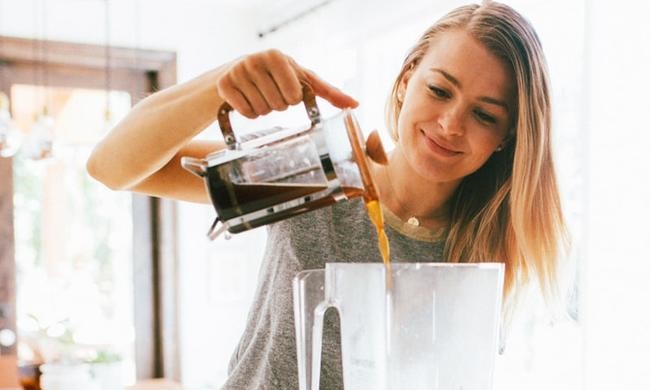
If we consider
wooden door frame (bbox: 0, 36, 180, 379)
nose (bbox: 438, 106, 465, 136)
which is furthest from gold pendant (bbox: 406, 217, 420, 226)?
wooden door frame (bbox: 0, 36, 180, 379)

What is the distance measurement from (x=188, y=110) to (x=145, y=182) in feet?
0.73

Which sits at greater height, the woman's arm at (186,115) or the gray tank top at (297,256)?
the woman's arm at (186,115)

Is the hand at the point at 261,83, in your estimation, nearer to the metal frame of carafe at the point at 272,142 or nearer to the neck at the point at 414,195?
the metal frame of carafe at the point at 272,142

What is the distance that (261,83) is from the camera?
2.12ft

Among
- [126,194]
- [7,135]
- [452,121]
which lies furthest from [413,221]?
[126,194]

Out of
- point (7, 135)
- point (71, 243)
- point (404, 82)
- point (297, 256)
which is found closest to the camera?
point (297, 256)

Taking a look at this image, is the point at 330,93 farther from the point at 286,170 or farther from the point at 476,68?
the point at 476,68

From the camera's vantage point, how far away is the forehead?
939 mm

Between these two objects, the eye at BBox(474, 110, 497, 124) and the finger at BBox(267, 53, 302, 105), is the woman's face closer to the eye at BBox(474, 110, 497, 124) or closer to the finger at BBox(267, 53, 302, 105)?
the eye at BBox(474, 110, 497, 124)

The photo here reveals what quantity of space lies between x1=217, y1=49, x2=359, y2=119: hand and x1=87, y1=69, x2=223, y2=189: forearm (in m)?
0.07

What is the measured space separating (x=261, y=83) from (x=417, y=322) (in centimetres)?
24

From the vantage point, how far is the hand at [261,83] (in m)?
0.64

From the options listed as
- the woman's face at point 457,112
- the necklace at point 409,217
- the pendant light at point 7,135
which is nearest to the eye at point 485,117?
the woman's face at point 457,112

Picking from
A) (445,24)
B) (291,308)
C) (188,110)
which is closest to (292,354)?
(291,308)
